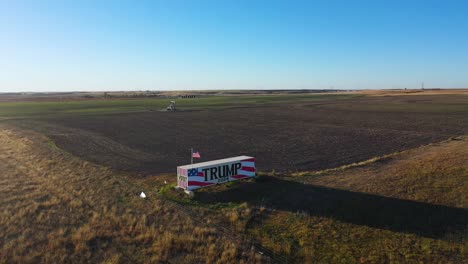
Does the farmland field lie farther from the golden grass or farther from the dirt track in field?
the dirt track in field

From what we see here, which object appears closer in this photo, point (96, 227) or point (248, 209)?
point (96, 227)

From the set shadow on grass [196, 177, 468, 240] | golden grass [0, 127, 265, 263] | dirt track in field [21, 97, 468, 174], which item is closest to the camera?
golden grass [0, 127, 265, 263]

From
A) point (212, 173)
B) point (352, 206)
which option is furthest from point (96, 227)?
point (352, 206)

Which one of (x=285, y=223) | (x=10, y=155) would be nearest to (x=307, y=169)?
(x=285, y=223)

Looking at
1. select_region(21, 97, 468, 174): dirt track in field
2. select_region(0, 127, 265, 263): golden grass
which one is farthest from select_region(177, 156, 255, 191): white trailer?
select_region(21, 97, 468, 174): dirt track in field

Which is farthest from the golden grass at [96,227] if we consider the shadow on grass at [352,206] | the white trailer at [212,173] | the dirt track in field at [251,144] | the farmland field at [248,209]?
the dirt track in field at [251,144]

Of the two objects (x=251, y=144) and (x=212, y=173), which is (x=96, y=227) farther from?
(x=251, y=144)

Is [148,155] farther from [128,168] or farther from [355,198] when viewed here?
[355,198]
